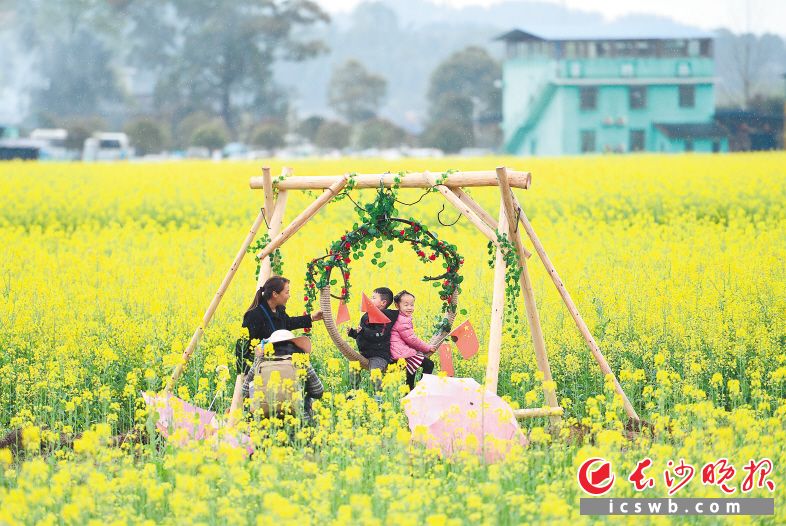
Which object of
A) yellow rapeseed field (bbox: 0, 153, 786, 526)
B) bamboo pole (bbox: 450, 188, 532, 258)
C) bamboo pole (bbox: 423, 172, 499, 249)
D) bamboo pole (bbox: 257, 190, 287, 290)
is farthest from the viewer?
bamboo pole (bbox: 257, 190, 287, 290)

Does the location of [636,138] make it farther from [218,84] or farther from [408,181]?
[408,181]

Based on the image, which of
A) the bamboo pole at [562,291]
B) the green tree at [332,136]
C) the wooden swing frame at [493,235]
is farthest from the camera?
Result: the green tree at [332,136]

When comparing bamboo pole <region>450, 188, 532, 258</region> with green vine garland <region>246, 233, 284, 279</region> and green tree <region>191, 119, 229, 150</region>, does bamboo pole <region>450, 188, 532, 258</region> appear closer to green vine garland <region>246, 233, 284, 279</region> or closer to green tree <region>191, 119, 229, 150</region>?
green vine garland <region>246, 233, 284, 279</region>

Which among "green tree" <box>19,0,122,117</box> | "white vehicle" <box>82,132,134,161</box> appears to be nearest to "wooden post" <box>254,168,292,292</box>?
"white vehicle" <box>82,132,134,161</box>

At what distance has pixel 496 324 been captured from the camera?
8.73 m

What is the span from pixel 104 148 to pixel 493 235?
6797 cm

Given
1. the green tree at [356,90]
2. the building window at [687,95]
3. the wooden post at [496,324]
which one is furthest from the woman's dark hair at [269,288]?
the green tree at [356,90]

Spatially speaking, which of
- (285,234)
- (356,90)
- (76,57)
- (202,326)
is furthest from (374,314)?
(76,57)

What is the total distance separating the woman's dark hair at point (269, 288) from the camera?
9.19m

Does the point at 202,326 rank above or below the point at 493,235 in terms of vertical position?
below

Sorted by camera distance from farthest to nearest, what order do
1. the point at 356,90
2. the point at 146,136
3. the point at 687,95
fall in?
1. the point at 356,90
2. the point at 146,136
3. the point at 687,95

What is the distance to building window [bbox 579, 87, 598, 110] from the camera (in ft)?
205

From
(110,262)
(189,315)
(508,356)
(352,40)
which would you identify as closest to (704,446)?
(508,356)

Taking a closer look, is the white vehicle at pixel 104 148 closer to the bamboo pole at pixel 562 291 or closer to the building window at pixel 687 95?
the building window at pixel 687 95
